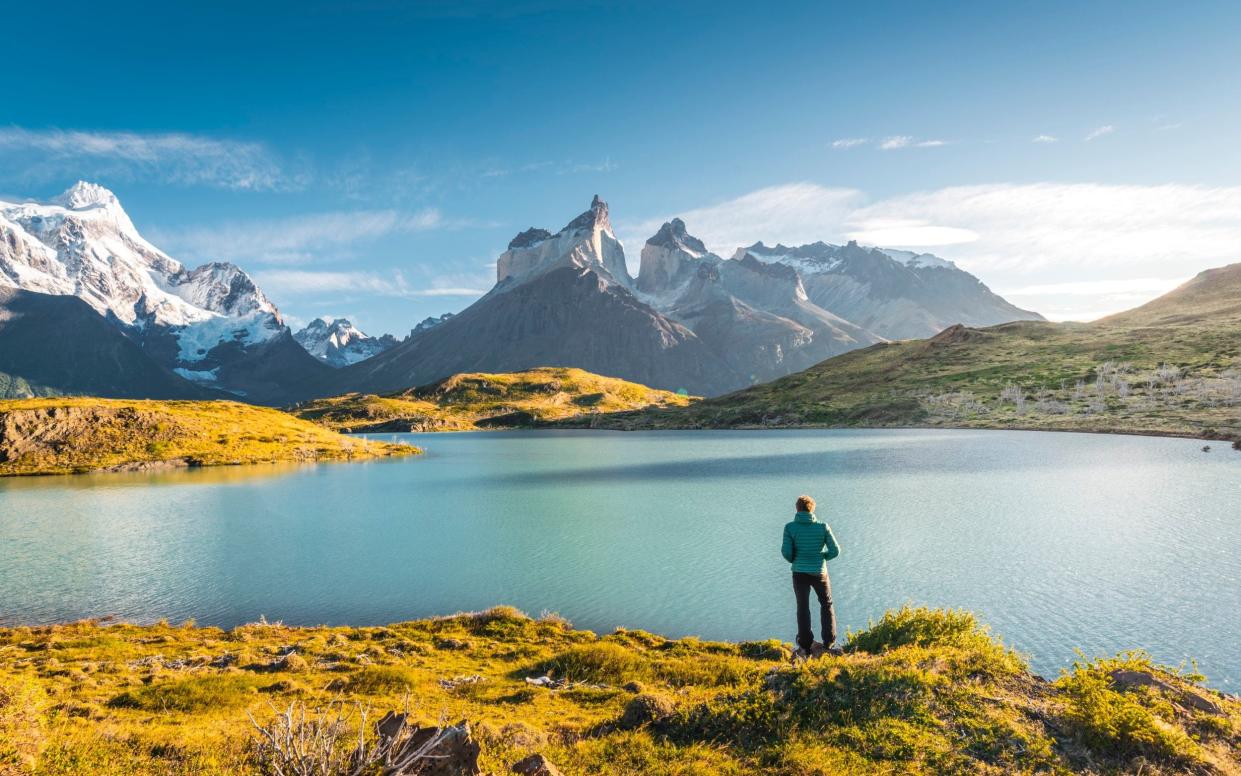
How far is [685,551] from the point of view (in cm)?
4128

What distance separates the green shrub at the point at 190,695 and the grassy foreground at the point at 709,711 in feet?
0.21

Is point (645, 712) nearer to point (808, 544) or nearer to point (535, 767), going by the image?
point (535, 767)

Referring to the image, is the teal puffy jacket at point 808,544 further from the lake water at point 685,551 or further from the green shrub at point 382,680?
the green shrub at point 382,680

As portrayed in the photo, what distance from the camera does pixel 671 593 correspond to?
3288cm

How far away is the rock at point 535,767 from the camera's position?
1028 cm

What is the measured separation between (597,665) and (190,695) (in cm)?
1211

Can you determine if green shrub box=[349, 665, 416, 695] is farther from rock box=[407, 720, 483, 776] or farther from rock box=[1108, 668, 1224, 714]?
rock box=[1108, 668, 1224, 714]

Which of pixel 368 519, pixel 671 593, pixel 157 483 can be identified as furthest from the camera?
pixel 157 483

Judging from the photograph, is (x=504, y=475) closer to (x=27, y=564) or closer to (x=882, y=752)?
(x=27, y=564)

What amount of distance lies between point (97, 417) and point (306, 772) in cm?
15261

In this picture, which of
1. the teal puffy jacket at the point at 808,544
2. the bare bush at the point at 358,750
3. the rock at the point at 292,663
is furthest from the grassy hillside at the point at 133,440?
the bare bush at the point at 358,750

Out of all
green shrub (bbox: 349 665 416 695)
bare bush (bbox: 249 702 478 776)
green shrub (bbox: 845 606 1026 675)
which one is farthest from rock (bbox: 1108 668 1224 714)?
green shrub (bbox: 349 665 416 695)

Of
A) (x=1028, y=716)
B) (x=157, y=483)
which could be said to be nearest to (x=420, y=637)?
(x=1028, y=716)

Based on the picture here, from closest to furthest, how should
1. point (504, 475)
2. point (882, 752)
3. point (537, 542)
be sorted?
point (882, 752), point (537, 542), point (504, 475)
